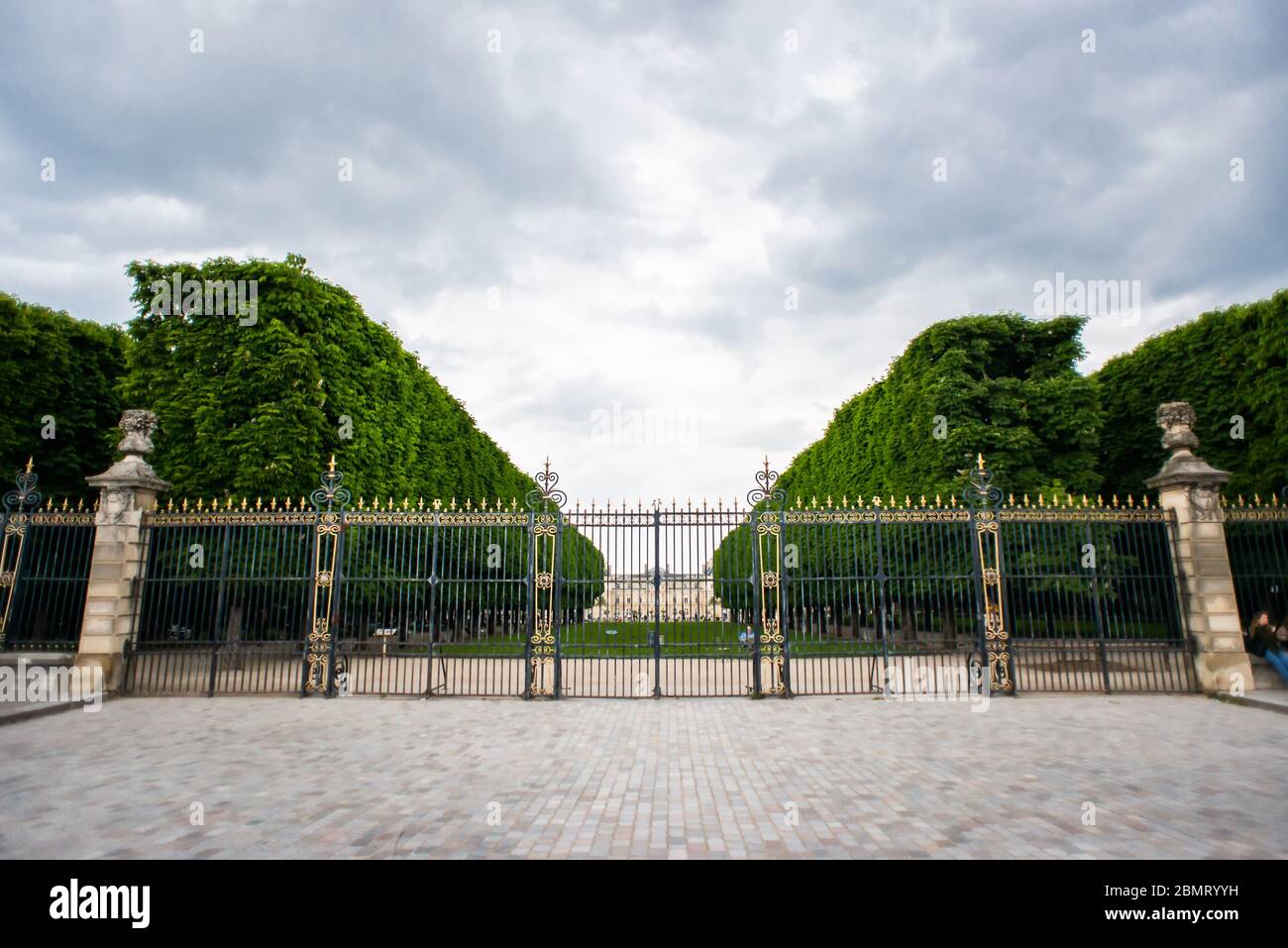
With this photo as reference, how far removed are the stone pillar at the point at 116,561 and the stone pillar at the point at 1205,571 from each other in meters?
19.1

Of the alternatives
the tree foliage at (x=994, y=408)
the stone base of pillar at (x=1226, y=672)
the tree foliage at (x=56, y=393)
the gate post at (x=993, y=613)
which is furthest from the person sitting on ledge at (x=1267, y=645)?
the tree foliage at (x=56, y=393)

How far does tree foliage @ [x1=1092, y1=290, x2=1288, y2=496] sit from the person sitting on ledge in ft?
26.0

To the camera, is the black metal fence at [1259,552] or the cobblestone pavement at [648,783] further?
the black metal fence at [1259,552]

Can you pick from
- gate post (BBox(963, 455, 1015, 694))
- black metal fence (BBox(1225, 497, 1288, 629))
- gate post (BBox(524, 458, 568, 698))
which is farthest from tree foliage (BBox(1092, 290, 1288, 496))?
gate post (BBox(524, 458, 568, 698))

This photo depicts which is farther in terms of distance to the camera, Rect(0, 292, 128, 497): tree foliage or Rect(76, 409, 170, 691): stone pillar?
Rect(0, 292, 128, 497): tree foliage

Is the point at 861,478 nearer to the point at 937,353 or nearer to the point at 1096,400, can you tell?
the point at 937,353

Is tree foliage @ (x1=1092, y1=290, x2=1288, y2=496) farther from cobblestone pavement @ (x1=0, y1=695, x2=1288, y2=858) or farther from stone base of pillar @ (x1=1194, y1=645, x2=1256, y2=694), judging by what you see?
cobblestone pavement @ (x1=0, y1=695, x2=1288, y2=858)

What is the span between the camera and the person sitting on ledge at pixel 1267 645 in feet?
37.6

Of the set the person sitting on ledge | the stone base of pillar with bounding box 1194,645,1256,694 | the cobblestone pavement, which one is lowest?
the cobblestone pavement

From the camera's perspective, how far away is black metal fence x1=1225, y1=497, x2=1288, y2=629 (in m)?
11.9

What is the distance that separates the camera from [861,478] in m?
25.3

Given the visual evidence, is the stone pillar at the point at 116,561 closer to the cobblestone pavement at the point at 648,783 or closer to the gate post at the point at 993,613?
the cobblestone pavement at the point at 648,783

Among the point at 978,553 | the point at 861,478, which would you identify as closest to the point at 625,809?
the point at 978,553
